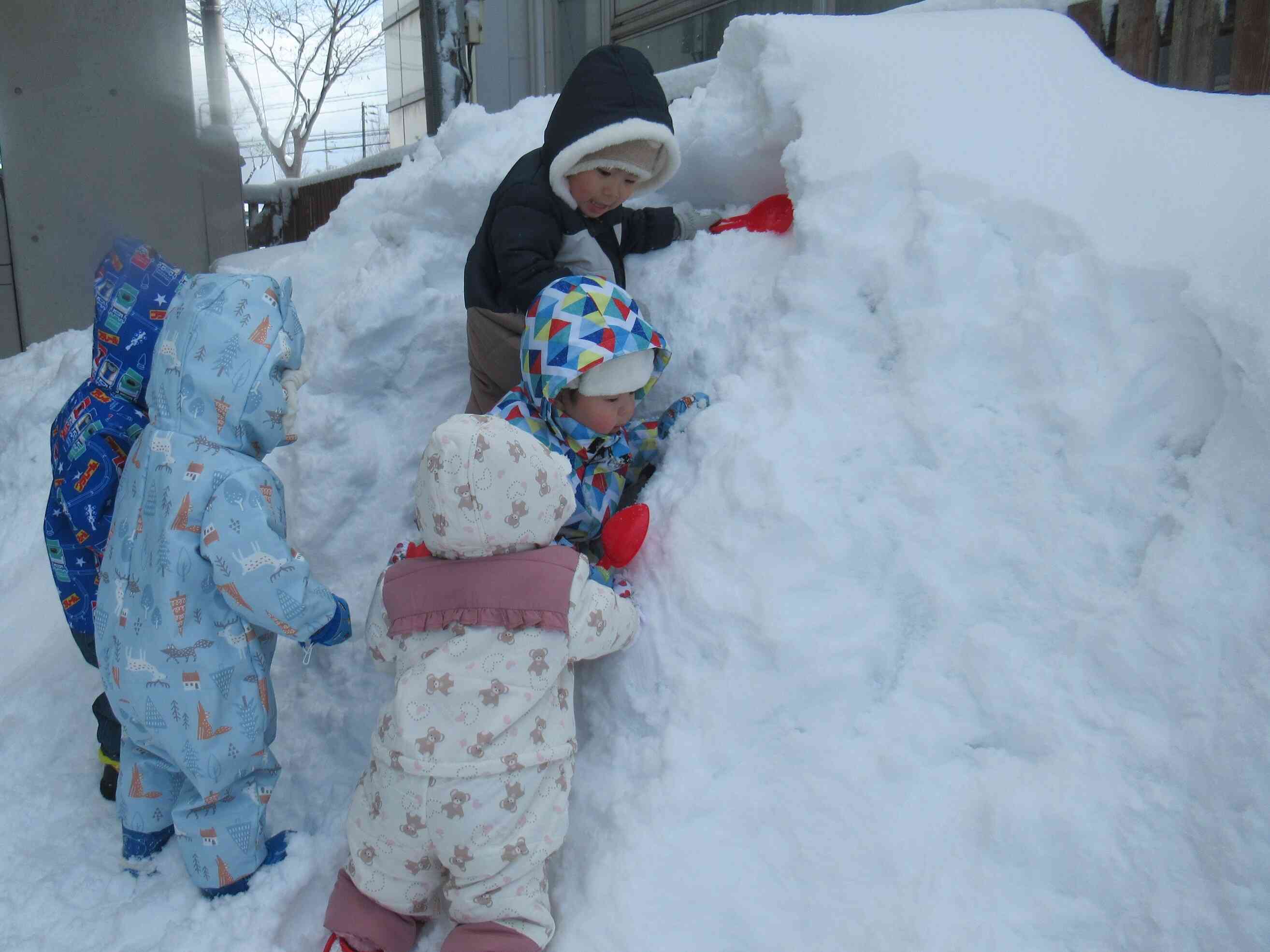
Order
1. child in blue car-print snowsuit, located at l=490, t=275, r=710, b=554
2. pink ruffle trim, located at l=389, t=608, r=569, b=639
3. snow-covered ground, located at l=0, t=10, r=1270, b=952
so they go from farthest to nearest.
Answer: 1. child in blue car-print snowsuit, located at l=490, t=275, r=710, b=554
2. pink ruffle trim, located at l=389, t=608, r=569, b=639
3. snow-covered ground, located at l=0, t=10, r=1270, b=952

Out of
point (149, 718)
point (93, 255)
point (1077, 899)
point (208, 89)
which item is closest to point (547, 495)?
point (149, 718)

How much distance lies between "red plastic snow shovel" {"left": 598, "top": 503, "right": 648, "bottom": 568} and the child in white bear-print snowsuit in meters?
0.20

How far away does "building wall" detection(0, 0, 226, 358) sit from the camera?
6586 mm

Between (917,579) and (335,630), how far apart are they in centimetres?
128

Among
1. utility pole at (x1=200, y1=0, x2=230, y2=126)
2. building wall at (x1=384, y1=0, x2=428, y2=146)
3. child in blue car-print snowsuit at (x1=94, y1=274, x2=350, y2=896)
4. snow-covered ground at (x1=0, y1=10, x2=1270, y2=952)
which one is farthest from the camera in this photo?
building wall at (x1=384, y1=0, x2=428, y2=146)

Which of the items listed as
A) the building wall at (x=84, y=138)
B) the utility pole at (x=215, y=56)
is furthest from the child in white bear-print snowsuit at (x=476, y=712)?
the utility pole at (x=215, y=56)

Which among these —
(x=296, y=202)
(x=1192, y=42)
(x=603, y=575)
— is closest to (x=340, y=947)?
(x=603, y=575)

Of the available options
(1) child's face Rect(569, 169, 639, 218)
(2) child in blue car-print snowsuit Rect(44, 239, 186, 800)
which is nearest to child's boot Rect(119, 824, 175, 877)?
(2) child in blue car-print snowsuit Rect(44, 239, 186, 800)

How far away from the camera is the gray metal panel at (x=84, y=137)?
21.6ft

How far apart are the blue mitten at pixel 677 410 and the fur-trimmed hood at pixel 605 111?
694 mm

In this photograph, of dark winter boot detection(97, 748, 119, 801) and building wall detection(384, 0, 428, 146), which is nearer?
dark winter boot detection(97, 748, 119, 801)

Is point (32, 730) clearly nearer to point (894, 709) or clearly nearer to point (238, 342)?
point (238, 342)

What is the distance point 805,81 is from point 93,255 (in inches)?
249

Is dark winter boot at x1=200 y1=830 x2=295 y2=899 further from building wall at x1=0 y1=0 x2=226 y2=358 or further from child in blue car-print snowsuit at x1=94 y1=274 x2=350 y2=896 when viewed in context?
building wall at x1=0 y1=0 x2=226 y2=358
